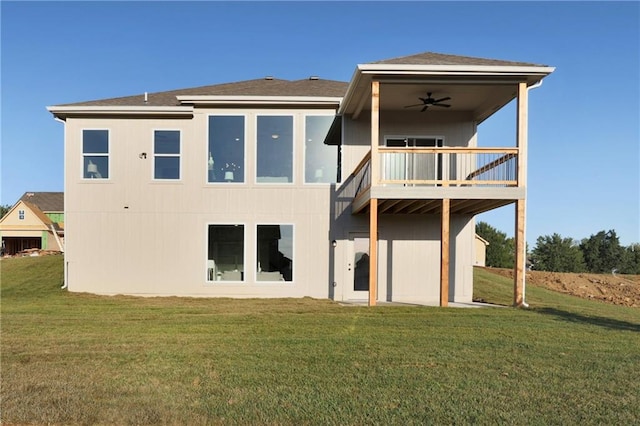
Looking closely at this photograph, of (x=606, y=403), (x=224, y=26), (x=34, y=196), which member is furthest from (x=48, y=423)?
(x=34, y=196)

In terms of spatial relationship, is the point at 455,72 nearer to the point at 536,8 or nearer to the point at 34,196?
the point at 536,8

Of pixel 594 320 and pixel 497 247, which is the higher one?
pixel 594 320

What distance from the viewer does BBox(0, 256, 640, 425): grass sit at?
3.85 metres

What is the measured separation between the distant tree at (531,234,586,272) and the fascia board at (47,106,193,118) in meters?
42.8

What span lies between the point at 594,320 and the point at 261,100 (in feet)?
28.6

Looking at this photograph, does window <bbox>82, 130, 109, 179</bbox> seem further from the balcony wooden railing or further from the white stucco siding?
the balcony wooden railing

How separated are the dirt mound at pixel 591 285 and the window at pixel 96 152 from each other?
18.3m

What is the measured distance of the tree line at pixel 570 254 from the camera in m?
45.8

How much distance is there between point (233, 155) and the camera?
12.2 metres

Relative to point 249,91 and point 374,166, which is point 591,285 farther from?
point 249,91

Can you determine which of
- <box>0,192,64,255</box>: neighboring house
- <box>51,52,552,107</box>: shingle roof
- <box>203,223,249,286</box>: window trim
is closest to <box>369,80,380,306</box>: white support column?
<box>51,52,552,107</box>: shingle roof

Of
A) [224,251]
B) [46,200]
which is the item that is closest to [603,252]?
[224,251]

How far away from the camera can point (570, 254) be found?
45.9 m

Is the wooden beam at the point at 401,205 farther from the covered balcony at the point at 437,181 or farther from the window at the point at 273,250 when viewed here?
the window at the point at 273,250
